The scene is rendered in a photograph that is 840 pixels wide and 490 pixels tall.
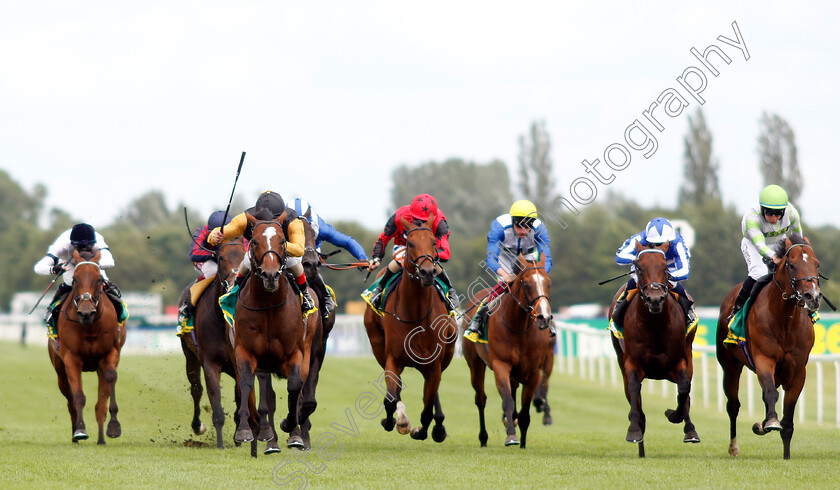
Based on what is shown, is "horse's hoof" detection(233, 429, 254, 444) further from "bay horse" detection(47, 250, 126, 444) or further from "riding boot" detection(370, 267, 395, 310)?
"bay horse" detection(47, 250, 126, 444)

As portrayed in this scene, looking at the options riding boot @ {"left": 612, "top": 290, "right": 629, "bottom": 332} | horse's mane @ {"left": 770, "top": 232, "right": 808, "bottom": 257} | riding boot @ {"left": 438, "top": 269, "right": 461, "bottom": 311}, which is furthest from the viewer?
riding boot @ {"left": 438, "top": 269, "right": 461, "bottom": 311}

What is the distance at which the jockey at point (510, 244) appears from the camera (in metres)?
11.4

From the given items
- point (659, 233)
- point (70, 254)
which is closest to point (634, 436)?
point (659, 233)

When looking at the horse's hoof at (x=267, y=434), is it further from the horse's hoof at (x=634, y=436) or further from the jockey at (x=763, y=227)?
the jockey at (x=763, y=227)

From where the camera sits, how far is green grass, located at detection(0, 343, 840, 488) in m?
7.89

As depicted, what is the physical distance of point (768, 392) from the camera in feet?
31.3

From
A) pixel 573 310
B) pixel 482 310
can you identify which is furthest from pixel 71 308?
pixel 573 310

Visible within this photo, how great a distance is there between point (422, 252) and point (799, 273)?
3.27 meters

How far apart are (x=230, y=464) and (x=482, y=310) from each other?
12.0 feet

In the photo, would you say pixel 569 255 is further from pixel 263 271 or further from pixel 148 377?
pixel 263 271

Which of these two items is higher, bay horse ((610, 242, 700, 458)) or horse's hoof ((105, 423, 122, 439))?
bay horse ((610, 242, 700, 458))

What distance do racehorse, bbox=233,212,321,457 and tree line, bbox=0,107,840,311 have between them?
3534 centimetres

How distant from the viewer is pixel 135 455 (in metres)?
9.86

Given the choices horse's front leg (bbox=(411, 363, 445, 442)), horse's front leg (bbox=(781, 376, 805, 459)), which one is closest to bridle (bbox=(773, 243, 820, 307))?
horse's front leg (bbox=(781, 376, 805, 459))
